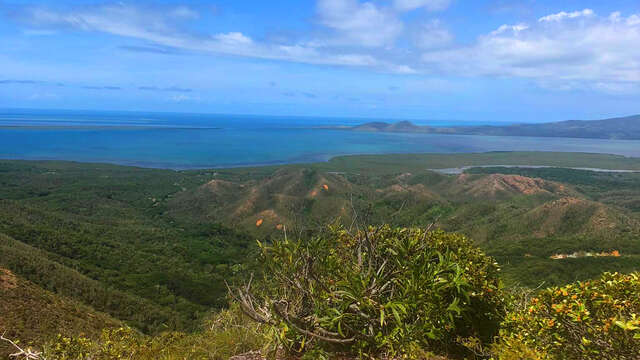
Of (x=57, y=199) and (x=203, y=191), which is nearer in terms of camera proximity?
(x=57, y=199)

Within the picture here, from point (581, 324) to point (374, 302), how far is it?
13.3ft

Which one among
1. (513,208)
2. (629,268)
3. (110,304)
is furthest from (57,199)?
(629,268)

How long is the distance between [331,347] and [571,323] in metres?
4.93

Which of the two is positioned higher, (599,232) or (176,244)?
(599,232)

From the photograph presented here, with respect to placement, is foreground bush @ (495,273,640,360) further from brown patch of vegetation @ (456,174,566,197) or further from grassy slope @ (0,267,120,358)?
brown patch of vegetation @ (456,174,566,197)

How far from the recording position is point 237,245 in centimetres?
8375

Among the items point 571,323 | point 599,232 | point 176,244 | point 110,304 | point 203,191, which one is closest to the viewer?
point 571,323

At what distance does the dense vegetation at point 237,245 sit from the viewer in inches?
403

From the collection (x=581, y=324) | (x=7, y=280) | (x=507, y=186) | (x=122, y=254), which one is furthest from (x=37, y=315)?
(x=507, y=186)

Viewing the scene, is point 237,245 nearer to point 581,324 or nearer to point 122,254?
point 122,254

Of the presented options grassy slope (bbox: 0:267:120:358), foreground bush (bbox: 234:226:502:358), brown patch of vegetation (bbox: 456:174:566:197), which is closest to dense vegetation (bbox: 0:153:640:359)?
foreground bush (bbox: 234:226:502:358)

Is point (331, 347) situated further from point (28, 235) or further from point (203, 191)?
point (203, 191)

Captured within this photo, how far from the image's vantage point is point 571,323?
7977 mm

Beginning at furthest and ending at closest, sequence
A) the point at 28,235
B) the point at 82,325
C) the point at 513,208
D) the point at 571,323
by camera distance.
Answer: the point at 513,208, the point at 28,235, the point at 82,325, the point at 571,323
